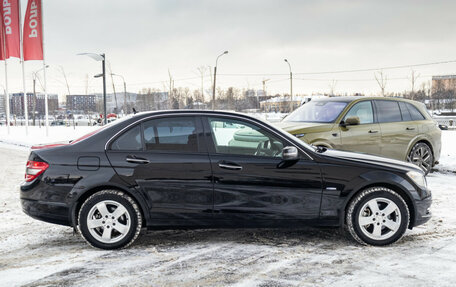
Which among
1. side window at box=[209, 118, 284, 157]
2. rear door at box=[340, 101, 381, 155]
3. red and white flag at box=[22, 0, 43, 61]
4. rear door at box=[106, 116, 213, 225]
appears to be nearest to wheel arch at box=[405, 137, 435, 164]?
rear door at box=[340, 101, 381, 155]

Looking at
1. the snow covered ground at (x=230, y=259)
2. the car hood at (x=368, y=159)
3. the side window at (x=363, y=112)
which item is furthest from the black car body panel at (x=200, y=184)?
the side window at (x=363, y=112)

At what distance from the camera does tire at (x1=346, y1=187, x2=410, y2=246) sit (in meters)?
4.93

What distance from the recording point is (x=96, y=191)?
15.9 feet

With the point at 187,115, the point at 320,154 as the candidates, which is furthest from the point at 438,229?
the point at 187,115

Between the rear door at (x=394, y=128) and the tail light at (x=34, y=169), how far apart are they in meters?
6.94

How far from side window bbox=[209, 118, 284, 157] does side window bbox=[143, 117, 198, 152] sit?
238mm

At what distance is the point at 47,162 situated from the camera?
4.83 m

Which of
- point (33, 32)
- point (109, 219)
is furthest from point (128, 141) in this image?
point (33, 32)

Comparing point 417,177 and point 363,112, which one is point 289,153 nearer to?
point 417,177

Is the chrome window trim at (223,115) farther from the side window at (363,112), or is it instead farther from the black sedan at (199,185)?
the side window at (363,112)

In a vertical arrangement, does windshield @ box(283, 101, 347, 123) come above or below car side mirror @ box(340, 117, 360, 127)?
above

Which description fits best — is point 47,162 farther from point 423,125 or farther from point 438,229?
point 423,125

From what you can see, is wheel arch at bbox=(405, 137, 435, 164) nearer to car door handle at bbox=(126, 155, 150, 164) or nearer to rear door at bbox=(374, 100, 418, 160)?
rear door at bbox=(374, 100, 418, 160)

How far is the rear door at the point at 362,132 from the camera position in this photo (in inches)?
353
